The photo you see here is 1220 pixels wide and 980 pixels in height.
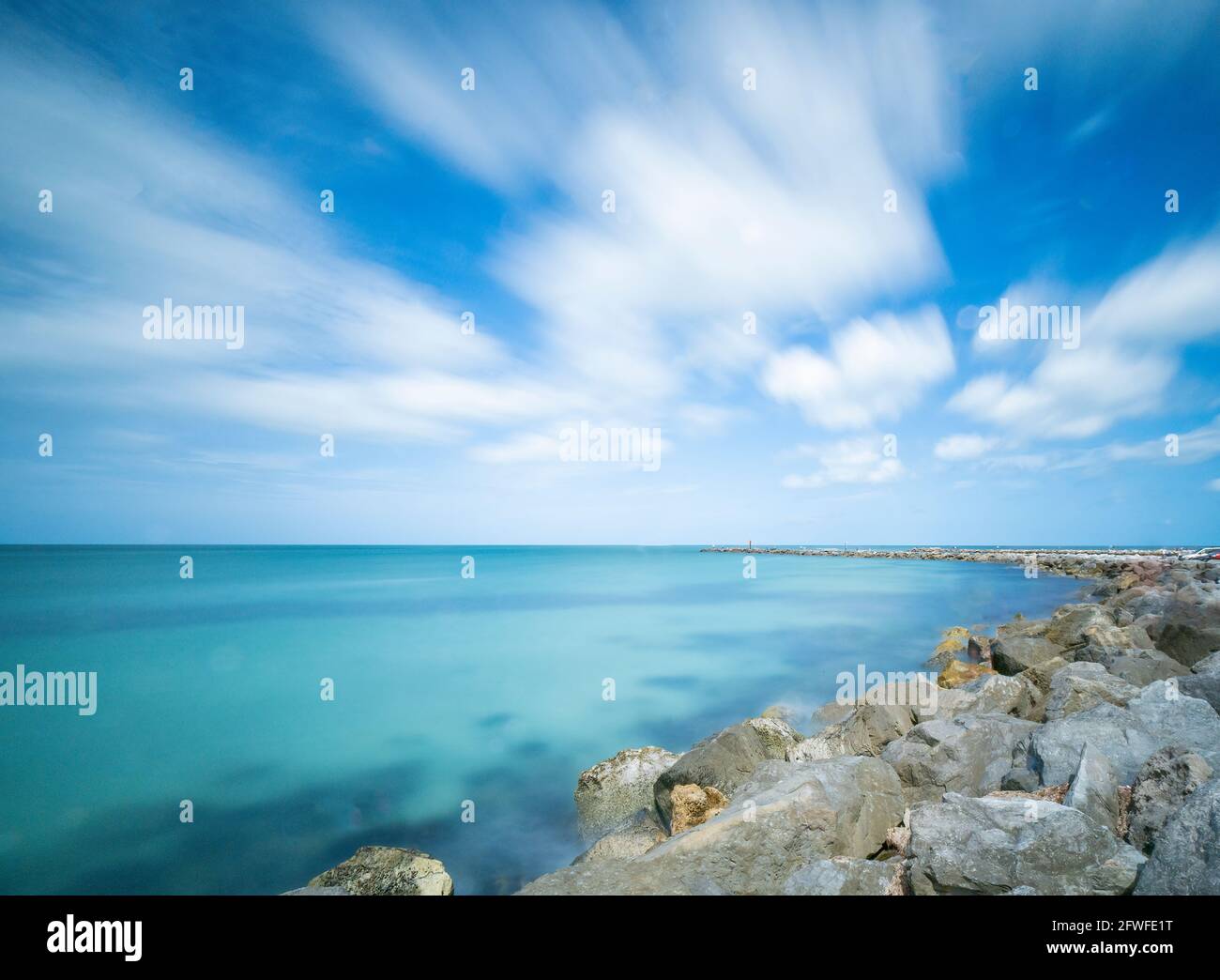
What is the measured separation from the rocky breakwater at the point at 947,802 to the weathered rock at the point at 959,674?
2.91 m

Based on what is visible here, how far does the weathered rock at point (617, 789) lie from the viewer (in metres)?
7.89

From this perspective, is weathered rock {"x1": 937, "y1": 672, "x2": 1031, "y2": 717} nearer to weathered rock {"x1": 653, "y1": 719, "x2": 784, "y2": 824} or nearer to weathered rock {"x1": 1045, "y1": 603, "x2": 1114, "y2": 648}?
weathered rock {"x1": 653, "y1": 719, "x2": 784, "y2": 824}

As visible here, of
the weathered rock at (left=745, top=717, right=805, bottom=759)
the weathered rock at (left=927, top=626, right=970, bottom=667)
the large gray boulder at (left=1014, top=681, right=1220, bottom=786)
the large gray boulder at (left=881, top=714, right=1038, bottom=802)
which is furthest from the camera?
the weathered rock at (left=927, top=626, right=970, bottom=667)

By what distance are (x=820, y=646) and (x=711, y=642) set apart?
14.3ft

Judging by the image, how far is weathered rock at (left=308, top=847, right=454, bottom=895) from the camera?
214 inches

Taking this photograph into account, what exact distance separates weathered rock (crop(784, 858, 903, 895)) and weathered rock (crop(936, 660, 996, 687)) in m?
10.3

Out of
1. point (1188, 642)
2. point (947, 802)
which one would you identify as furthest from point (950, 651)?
point (947, 802)

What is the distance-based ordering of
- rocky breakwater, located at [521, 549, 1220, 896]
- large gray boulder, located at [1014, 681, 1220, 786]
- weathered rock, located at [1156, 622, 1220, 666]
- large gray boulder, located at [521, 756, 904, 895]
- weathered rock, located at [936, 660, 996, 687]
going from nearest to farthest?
rocky breakwater, located at [521, 549, 1220, 896] → large gray boulder, located at [521, 756, 904, 895] → large gray boulder, located at [1014, 681, 1220, 786] → weathered rock, located at [1156, 622, 1220, 666] → weathered rock, located at [936, 660, 996, 687]

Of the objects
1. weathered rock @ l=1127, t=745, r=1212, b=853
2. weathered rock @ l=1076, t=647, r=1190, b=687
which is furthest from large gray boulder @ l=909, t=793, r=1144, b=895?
weathered rock @ l=1076, t=647, r=1190, b=687

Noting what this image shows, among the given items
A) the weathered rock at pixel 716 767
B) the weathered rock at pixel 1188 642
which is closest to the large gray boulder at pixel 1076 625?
the weathered rock at pixel 1188 642

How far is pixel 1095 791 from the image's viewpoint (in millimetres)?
4656
